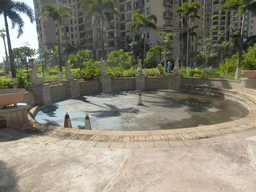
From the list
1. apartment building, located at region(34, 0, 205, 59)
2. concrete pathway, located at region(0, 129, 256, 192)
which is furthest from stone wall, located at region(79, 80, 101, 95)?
apartment building, located at region(34, 0, 205, 59)

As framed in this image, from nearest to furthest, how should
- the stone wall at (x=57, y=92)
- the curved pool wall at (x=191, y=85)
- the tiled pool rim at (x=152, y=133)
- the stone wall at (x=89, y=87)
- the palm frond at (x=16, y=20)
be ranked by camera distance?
the tiled pool rim at (x=152, y=133)
the curved pool wall at (x=191, y=85)
the stone wall at (x=57, y=92)
the stone wall at (x=89, y=87)
the palm frond at (x=16, y=20)

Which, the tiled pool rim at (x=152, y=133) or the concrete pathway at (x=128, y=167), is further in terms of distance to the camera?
the tiled pool rim at (x=152, y=133)

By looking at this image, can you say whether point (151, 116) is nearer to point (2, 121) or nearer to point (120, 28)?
point (2, 121)

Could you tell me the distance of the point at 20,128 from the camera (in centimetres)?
668

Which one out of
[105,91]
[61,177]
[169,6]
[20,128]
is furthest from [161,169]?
[169,6]

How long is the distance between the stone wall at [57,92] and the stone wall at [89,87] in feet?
6.96

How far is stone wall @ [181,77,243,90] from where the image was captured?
14.4 meters

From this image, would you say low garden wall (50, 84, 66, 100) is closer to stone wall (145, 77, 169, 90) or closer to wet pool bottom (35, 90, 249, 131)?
wet pool bottom (35, 90, 249, 131)

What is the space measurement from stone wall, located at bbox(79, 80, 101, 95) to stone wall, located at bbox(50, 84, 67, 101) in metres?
2.12

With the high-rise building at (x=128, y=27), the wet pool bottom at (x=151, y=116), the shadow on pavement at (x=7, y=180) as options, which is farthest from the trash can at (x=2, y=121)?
the high-rise building at (x=128, y=27)

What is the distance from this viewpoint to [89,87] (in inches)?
771

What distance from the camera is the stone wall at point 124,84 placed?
20797 mm

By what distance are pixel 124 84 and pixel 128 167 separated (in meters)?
17.3

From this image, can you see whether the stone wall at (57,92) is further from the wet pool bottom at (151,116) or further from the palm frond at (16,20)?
the palm frond at (16,20)
